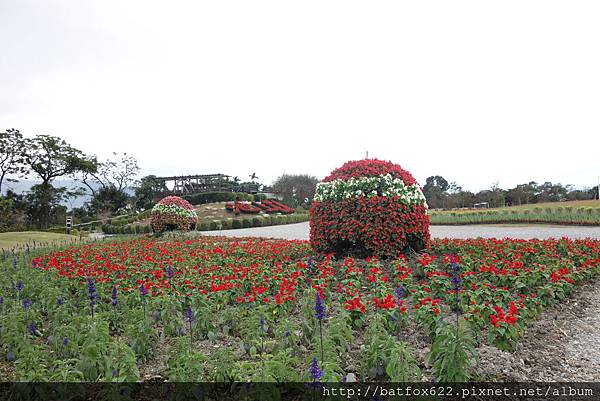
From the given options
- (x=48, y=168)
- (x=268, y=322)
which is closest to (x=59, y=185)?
(x=48, y=168)

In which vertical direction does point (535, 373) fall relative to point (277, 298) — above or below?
below

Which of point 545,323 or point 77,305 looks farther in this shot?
point 77,305

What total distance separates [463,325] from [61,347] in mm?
3006

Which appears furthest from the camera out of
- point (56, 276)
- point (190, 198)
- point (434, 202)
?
point (434, 202)

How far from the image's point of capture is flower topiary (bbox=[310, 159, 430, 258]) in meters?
6.64

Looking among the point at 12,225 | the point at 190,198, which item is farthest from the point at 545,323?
the point at 190,198

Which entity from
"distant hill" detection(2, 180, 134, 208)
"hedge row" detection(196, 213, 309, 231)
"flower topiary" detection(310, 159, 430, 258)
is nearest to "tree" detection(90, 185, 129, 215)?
"distant hill" detection(2, 180, 134, 208)

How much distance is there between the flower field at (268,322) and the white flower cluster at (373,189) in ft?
3.60

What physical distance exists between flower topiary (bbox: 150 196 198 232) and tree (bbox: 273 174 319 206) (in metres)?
26.0

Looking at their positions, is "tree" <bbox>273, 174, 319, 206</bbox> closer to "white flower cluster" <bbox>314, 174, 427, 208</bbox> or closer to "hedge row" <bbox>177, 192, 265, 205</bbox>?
"hedge row" <bbox>177, 192, 265, 205</bbox>

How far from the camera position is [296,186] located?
1928 inches

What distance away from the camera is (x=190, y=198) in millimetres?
36344

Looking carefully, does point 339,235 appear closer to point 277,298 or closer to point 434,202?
point 277,298

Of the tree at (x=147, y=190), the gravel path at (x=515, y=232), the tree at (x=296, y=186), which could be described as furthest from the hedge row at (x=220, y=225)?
the tree at (x=296, y=186)
